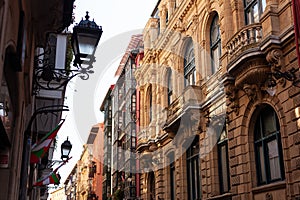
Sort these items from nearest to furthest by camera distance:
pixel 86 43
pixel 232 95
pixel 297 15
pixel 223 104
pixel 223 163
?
pixel 86 43
pixel 297 15
pixel 232 95
pixel 223 104
pixel 223 163

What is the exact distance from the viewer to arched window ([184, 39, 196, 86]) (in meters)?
21.9

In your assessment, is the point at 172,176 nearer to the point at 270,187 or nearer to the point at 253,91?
the point at 253,91

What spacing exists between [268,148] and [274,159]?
549 mm

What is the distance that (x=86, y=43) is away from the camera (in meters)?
6.94

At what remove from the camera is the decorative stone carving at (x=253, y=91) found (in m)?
13.9

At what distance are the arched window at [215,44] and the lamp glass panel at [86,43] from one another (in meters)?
12.2

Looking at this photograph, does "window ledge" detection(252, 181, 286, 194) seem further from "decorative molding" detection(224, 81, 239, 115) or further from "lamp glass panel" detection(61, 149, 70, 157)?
"lamp glass panel" detection(61, 149, 70, 157)

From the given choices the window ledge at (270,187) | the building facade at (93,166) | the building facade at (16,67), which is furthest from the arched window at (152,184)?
the building facade at (93,166)

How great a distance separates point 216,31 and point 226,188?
7138 millimetres

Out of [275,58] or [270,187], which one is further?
[270,187]

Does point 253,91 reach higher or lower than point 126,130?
lower

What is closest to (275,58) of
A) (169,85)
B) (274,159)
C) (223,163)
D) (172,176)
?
(274,159)

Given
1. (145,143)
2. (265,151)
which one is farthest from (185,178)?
(265,151)

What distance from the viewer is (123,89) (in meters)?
42.1
